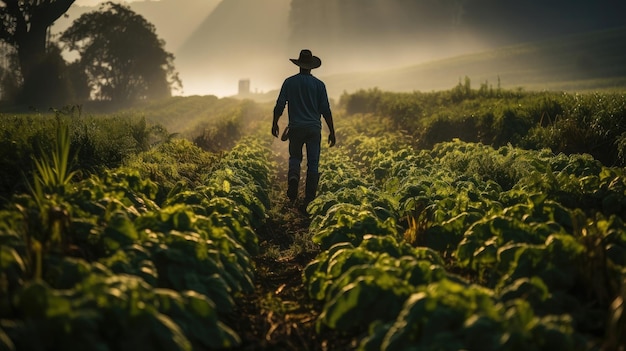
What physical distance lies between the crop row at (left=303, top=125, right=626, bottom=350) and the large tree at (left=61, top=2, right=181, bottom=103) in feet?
173

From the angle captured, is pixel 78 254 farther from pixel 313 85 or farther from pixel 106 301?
pixel 313 85

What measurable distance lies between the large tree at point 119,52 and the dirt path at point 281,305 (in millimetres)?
51334

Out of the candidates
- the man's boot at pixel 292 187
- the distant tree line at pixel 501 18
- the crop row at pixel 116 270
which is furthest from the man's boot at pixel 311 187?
the distant tree line at pixel 501 18

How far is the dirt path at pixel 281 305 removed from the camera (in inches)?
187

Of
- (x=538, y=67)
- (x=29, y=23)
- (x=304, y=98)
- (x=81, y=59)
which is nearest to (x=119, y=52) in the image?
(x=81, y=59)

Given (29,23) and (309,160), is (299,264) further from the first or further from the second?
(29,23)

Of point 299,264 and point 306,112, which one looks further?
point 306,112

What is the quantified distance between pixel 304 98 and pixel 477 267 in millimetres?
6023

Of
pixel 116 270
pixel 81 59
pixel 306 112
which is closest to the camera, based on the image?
pixel 116 270

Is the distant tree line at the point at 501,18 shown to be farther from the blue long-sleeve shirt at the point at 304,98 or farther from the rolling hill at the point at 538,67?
the blue long-sleeve shirt at the point at 304,98

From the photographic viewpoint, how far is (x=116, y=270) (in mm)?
4137


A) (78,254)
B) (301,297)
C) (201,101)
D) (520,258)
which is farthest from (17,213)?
(201,101)

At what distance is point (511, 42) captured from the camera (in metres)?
161

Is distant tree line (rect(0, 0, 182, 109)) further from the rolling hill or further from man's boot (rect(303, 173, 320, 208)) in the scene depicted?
man's boot (rect(303, 173, 320, 208))
